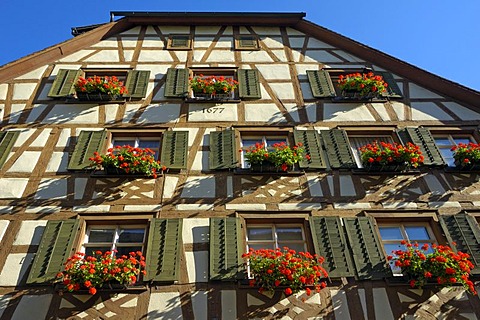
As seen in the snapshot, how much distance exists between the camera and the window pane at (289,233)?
7758 millimetres

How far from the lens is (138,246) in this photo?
7.43 meters

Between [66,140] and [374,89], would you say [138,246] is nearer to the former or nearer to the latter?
[66,140]

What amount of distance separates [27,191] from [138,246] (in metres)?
2.37

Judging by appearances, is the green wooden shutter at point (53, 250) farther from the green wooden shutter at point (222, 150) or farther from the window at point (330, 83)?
the window at point (330, 83)

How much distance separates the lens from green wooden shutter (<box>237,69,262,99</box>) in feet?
34.2

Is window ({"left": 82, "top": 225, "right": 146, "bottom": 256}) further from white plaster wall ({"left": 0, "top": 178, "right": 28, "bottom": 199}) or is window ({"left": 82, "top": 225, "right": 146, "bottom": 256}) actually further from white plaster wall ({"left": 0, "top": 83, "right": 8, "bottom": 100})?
white plaster wall ({"left": 0, "top": 83, "right": 8, "bottom": 100})

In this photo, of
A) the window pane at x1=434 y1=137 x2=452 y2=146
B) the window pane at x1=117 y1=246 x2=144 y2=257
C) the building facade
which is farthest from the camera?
the window pane at x1=434 y1=137 x2=452 y2=146

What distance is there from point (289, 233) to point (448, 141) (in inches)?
175

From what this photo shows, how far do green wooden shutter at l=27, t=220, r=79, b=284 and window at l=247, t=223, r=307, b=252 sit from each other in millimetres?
2879

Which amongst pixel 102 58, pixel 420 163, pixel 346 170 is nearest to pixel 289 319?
pixel 346 170

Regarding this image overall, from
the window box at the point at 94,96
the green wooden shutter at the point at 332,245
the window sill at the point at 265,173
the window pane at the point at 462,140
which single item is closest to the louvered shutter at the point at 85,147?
the window box at the point at 94,96

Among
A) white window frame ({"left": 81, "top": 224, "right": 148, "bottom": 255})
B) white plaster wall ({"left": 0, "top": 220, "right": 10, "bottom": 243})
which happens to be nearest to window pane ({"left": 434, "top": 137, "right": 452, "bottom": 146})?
white window frame ({"left": 81, "top": 224, "right": 148, "bottom": 255})

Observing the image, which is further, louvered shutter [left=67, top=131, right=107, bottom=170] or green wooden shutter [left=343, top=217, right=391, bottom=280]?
louvered shutter [left=67, top=131, right=107, bottom=170]

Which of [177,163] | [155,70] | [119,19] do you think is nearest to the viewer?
[177,163]
